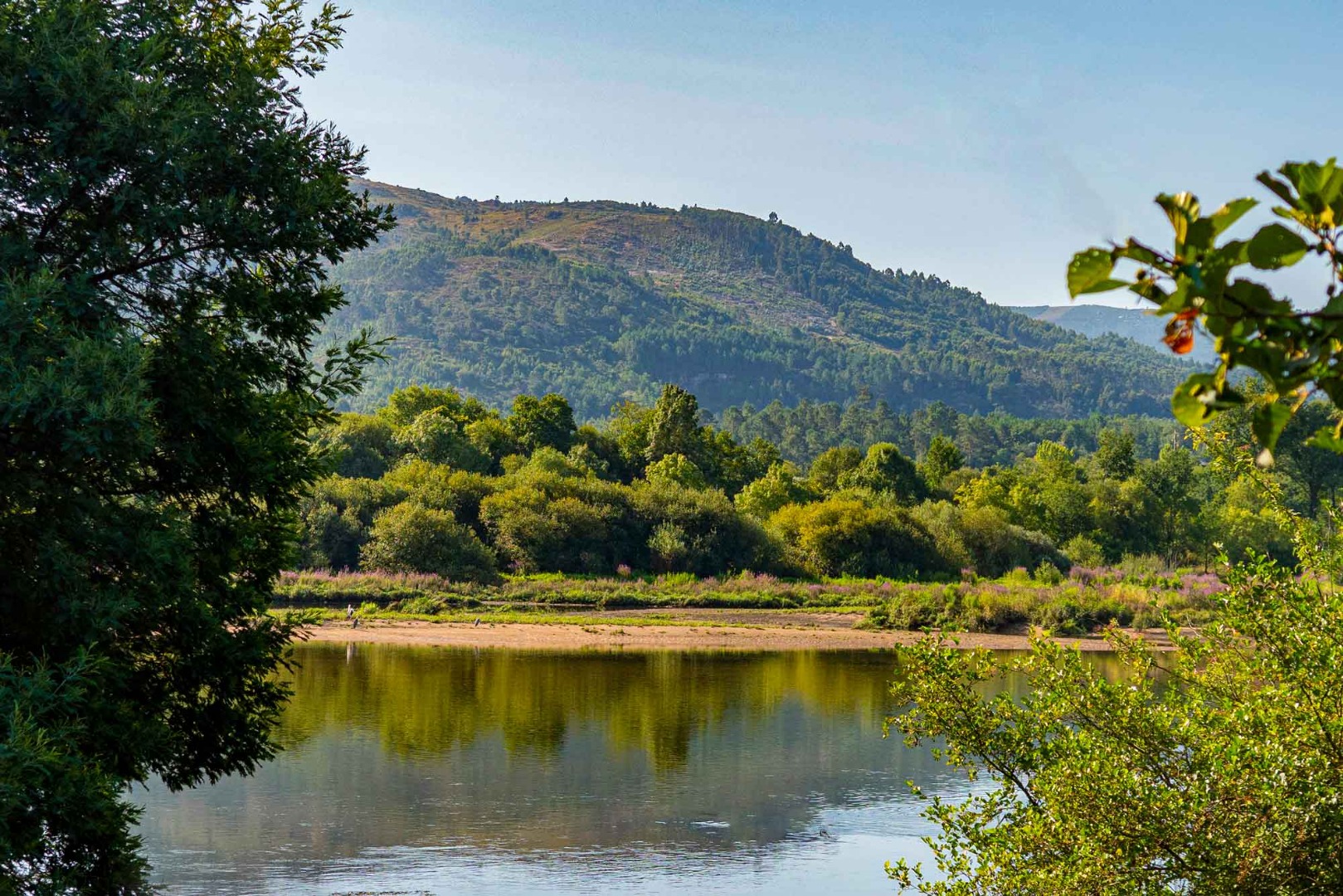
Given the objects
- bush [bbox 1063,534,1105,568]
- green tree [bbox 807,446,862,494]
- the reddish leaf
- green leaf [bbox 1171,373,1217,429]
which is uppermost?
green tree [bbox 807,446,862,494]

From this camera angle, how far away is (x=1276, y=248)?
204cm

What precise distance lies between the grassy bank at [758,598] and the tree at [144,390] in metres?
29.6

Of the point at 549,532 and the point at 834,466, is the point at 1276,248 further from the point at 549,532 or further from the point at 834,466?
the point at 834,466

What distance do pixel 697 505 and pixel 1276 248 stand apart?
53.4 metres

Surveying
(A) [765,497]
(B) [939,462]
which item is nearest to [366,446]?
(A) [765,497]

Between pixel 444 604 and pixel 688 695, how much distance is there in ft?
56.1

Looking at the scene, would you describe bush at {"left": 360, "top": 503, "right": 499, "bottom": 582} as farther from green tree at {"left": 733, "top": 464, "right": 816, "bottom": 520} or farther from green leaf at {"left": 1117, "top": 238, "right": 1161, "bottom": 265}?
green leaf at {"left": 1117, "top": 238, "right": 1161, "bottom": 265}

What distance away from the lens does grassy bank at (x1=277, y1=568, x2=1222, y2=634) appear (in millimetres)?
40875

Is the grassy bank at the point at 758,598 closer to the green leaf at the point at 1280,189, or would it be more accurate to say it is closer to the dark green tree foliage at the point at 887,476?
the dark green tree foliage at the point at 887,476

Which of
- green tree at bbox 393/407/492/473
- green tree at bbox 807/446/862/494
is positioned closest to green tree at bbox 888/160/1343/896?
green tree at bbox 393/407/492/473

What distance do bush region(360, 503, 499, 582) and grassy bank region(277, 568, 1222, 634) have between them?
0.87 meters

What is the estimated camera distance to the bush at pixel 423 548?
157 feet

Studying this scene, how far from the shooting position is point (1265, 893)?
7219 mm

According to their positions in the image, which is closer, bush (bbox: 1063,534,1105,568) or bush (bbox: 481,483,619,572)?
bush (bbox: 481,483,619,572)
